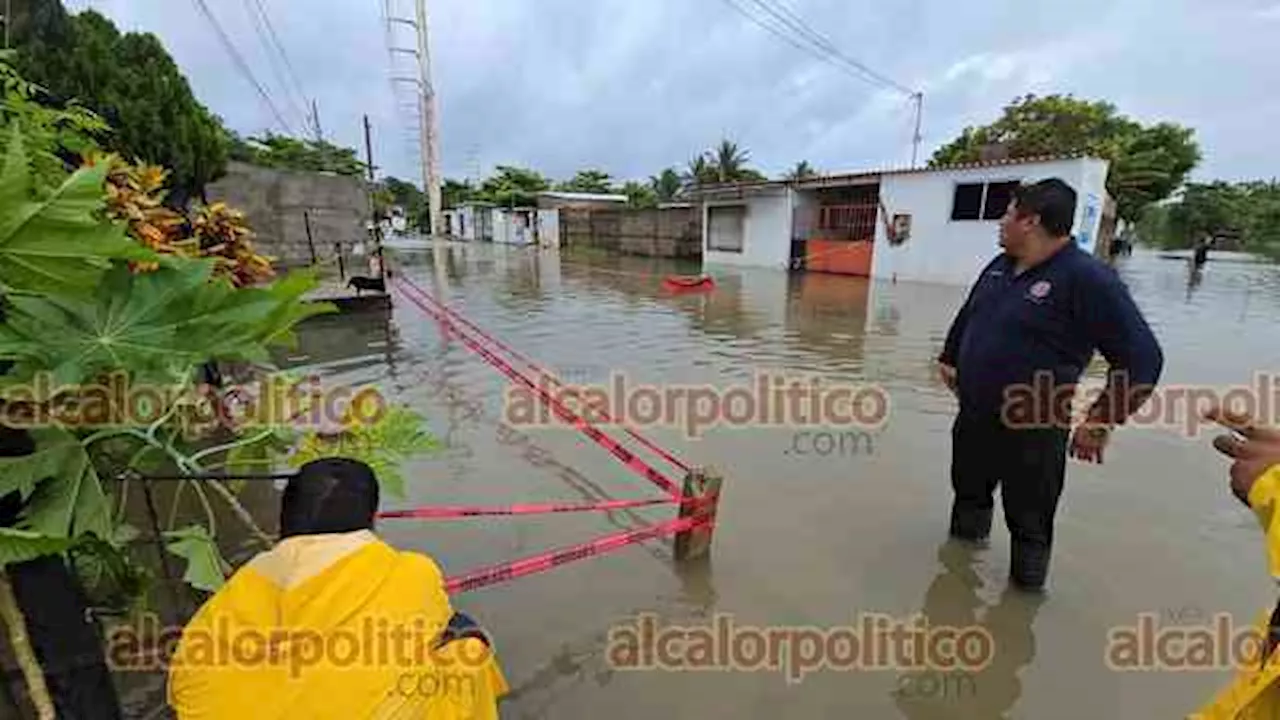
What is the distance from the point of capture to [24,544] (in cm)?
131

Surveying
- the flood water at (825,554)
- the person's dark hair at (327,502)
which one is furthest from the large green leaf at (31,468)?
the flood water at (825,554)

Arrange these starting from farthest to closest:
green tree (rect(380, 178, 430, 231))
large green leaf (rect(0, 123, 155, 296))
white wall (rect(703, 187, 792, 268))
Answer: green tree (rect(380, 178, 430, 231))
white wall (rect(703, 187, 792, 268))
large green leaf (rect(0, 123, 155, 296))

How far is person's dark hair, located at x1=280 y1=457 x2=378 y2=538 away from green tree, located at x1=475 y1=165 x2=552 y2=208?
1809 inches

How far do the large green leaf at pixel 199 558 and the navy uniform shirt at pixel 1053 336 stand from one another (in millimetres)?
2996

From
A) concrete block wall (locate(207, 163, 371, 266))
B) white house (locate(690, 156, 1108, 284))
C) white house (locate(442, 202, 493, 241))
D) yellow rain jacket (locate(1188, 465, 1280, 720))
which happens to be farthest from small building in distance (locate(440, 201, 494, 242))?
yellow rain jacket (locate(1188, 465, 1280, 720))

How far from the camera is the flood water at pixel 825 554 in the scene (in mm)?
2658

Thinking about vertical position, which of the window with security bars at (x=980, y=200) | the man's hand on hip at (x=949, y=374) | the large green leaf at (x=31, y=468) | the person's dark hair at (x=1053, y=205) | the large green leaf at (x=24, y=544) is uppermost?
the window with security bars at (x=980, y=200)

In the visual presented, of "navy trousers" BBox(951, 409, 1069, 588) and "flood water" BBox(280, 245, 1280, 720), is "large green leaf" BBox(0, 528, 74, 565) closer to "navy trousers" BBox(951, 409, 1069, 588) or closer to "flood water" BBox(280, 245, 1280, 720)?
"flood water" BBox(280, 245, 1280, 720)

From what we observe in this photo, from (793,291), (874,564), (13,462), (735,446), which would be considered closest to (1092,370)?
(735,446)

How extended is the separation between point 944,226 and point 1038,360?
1624 cm

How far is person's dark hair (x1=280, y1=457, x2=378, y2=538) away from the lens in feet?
4.57

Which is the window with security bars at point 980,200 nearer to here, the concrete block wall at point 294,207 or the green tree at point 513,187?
the concrete block wall at point 294,207

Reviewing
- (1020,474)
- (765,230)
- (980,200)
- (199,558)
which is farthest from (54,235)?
(765,230)

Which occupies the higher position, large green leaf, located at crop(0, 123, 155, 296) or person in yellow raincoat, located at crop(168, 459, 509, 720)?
large green leaf, located at crop(0, 123, 155, 296)
